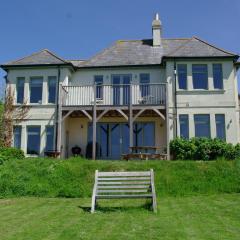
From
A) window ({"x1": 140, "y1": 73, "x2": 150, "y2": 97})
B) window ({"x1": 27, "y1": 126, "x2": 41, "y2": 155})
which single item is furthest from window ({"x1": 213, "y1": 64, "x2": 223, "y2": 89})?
window ({"x1": 27, "y1": 126, "x2": 41, "y2": 155})

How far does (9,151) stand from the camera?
68.6 ft

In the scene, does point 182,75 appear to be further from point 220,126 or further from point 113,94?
point 113,94

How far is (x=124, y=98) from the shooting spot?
23.9 meters

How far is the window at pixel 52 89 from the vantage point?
24.3 m

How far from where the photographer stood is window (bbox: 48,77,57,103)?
24.3 metres

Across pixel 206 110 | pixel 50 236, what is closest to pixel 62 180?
pixel 50 236

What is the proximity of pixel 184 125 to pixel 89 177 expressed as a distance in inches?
347

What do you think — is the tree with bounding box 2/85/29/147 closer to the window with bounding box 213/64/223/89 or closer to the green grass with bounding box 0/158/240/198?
the green grass with bounding box 0/158/240/198

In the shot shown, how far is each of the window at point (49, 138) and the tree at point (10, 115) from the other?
1.79 meters

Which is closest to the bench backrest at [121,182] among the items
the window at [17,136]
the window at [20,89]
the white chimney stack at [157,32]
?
the window at [17,136]

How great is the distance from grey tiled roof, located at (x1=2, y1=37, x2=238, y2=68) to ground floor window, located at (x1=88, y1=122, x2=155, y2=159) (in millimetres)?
4061

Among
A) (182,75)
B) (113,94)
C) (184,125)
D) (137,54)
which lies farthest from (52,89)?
(184,125)

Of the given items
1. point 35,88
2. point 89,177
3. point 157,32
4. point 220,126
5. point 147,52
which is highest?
point 157,32

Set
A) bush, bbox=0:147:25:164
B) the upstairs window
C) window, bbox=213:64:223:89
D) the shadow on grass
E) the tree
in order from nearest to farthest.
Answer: the shadow on grass
bush, bbox=0:147:25:164
window, bbox=213:64:223:89
the tree
the upstairs window
